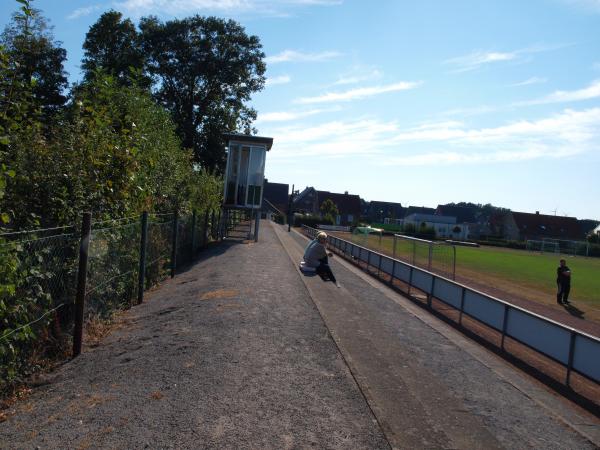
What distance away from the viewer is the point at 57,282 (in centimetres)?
711

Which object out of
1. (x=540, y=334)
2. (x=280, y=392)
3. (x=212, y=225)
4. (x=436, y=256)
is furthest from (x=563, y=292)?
(x=280, y=392)

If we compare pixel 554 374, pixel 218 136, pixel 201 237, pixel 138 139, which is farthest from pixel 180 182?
pixel 218 136

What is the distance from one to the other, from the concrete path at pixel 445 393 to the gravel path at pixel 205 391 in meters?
0.37

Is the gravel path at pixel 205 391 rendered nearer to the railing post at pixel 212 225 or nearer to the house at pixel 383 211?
the railing post at pixel 212 225

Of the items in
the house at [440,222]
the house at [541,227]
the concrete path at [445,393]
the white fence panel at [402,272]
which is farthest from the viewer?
the house at [440,222]

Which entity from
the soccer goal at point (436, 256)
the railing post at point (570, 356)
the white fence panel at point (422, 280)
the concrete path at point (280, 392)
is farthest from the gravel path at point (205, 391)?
the soccer goal at point (436, 256)

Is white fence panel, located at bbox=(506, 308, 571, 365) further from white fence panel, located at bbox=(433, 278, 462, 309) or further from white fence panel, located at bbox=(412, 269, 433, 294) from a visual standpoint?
white fence panel, located at bbox=(412, 269, 433, 294)

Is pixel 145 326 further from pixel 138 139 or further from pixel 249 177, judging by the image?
pixel 249 177

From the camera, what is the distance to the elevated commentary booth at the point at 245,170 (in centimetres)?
2653

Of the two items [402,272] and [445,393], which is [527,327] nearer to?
[445,393]

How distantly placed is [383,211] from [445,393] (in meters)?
144

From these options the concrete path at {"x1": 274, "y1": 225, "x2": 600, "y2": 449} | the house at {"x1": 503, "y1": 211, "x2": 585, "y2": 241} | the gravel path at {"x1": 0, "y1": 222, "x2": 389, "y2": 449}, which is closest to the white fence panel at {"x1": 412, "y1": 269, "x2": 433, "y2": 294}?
the concrete path at {"x1": 274, "y1": 225, "x2": 600, "y2": 449}

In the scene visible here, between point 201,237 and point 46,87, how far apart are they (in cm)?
2702

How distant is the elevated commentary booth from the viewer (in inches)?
1045
